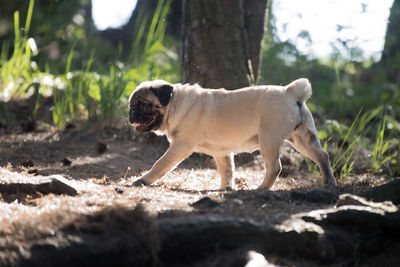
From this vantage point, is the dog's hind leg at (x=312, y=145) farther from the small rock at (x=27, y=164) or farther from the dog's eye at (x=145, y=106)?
the small rock at (x=27, y=164)

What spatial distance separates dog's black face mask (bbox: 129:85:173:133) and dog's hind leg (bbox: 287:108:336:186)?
1.50 metres

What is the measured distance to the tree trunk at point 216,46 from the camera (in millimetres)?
6812

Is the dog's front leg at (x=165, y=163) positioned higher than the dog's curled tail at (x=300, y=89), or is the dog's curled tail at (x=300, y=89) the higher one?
the dog's curled tail at (x=300, y=89)

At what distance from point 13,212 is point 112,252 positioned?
1.10 m

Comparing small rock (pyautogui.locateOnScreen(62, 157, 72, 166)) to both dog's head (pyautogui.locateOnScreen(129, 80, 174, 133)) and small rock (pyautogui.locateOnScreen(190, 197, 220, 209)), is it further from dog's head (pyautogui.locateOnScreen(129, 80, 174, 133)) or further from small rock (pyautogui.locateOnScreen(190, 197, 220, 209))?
small rock (pyautogui.locateOnScreen(190, 197, 220, 209))

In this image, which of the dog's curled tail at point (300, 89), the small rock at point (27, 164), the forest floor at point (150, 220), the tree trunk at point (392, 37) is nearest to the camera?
the forest floor at point (150, 220)

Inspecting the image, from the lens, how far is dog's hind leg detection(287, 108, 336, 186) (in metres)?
4.86

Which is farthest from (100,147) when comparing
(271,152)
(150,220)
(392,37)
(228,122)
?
(392,37)

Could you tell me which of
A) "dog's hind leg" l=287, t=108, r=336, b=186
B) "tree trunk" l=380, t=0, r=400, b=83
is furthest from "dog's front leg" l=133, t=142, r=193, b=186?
"tree trunk" l=380, t=0, r=400, b=83

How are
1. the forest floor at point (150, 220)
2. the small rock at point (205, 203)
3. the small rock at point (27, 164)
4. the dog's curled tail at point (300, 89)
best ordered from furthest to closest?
1. the small rock at point (27, 164)
2. the dog's curled tail at point (300, 89)
3. the small rock at point (205, 203)
4. the forest floor at point (150, 220)

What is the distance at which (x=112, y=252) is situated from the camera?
2719mm

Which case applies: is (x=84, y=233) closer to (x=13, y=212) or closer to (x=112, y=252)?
(x=112, y=252)

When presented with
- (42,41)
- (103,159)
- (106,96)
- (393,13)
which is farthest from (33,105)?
(393,13)

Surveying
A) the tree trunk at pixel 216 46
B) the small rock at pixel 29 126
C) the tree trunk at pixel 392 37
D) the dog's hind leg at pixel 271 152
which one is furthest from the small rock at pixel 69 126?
the tree trunk at pixel 392 37
